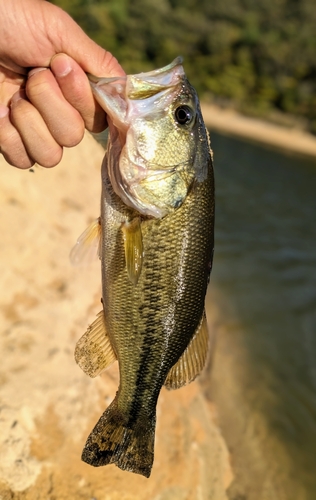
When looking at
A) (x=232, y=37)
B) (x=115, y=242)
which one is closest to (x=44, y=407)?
(x=115, y=242)

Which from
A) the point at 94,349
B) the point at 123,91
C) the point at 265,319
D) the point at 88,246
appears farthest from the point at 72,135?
the point at 265,319

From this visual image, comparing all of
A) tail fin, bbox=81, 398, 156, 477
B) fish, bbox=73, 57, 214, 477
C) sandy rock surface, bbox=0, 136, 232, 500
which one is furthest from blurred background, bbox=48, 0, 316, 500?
fish, bbox=73, 57, 214, 477

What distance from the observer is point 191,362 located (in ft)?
7.13

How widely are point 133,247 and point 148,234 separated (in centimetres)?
10

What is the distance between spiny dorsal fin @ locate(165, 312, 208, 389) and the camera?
2.15m

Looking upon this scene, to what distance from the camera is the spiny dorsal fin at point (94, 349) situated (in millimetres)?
2105

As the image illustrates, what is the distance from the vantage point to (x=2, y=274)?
12.8 feet

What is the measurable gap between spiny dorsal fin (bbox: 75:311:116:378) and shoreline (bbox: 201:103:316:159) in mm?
25540

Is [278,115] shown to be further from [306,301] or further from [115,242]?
[115,242]

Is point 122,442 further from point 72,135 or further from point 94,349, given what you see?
point 72,135

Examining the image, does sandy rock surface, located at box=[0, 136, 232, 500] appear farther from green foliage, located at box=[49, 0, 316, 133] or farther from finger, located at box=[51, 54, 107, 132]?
green foliage, located at box=[49, 0, 316, 133]

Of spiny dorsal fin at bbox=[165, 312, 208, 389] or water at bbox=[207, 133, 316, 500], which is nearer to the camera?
spiny dorsal fin at bbox=[165, 312, 208, 389]

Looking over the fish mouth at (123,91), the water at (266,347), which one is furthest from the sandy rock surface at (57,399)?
the fish mouth at (123,91)

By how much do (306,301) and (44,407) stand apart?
500cm
